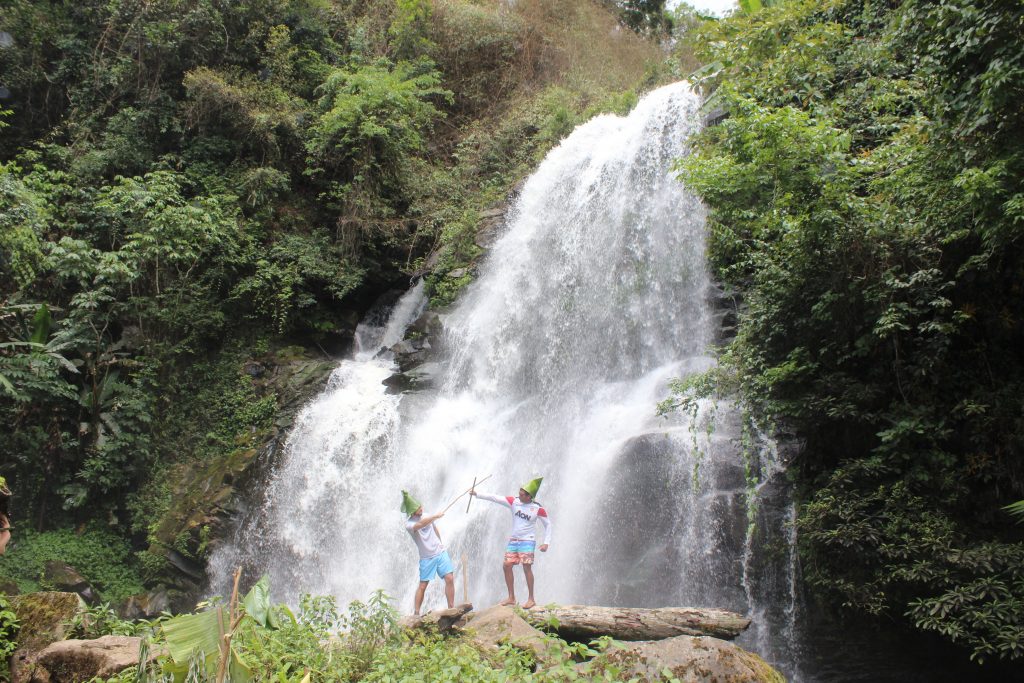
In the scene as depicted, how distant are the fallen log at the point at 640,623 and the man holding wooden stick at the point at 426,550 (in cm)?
114

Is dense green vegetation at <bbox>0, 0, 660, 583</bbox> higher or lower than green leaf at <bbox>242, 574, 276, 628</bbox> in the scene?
higher

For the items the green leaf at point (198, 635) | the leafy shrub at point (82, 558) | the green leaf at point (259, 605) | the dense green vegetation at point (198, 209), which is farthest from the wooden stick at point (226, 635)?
the leafy shrub at point (82, 558)

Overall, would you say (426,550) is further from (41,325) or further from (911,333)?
(41,325)

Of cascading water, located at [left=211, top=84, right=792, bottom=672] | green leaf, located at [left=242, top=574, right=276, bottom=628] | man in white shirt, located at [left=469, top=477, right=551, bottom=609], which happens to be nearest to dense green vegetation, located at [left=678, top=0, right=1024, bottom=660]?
cascading water, located at [left=211, top=84, right=792, bottom=672]

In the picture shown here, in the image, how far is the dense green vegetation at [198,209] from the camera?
11.7 m

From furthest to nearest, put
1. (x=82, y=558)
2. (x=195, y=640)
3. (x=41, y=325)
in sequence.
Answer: (x=41, y=325) → (x=82, y=558) → (x=195, y=640)

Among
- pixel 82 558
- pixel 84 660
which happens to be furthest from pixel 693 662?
pixel 82 558

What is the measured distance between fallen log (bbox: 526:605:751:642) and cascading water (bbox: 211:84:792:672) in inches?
50.1

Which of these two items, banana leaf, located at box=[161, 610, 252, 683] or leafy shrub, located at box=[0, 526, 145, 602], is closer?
banana leaf, located at box=[161, 610, 252, 683]

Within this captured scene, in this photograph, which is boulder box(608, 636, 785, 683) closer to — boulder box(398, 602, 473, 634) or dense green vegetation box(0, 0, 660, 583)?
boulder box(398, 602, 473, 634)

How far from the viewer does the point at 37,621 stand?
512cm

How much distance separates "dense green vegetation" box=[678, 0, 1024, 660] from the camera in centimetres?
552

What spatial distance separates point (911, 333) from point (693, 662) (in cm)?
431

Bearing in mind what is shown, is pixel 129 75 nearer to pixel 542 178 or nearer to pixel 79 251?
pixel 79 251
